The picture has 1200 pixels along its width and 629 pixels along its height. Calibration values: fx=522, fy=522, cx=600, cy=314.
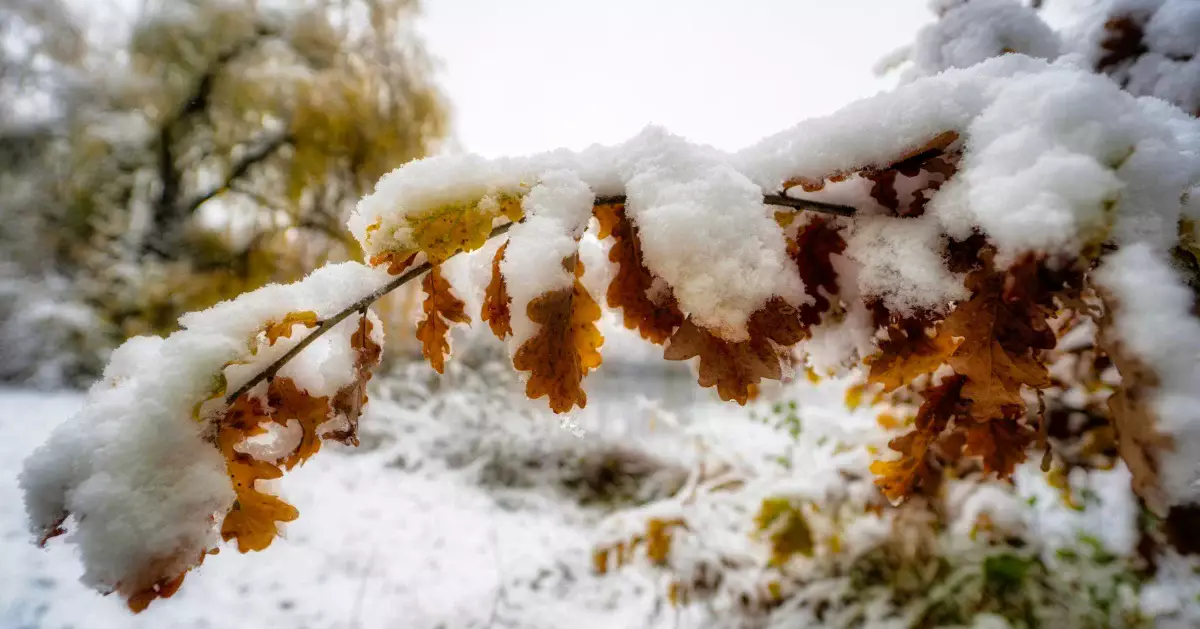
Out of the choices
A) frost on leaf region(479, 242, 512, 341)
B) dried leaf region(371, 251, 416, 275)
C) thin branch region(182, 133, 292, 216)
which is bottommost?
frost on leaf region(479, 242, 512, 341)

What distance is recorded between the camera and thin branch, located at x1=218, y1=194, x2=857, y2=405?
0.54 meters

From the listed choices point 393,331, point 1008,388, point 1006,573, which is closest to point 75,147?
point 393,331

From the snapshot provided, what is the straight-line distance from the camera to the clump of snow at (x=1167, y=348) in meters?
0.43

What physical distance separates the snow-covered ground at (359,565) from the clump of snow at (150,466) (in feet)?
5.14

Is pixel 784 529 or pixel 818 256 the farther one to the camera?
pixel 784 529

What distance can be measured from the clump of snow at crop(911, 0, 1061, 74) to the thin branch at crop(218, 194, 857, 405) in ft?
2.67

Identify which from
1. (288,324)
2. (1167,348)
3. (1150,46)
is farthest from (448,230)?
(1150,46)

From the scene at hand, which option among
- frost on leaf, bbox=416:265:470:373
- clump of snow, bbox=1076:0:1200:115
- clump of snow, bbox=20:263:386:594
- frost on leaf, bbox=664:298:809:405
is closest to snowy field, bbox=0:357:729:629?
frost on leaf, bbox=416:265:470:373

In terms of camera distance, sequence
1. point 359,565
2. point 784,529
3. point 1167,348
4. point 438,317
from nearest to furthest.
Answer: point 1167,348 → point 438,317 → point 784,529 → point 359,565

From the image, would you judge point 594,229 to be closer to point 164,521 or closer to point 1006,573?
point 164,521

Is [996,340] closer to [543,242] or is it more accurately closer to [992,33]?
[543,242]

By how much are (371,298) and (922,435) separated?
731 mm

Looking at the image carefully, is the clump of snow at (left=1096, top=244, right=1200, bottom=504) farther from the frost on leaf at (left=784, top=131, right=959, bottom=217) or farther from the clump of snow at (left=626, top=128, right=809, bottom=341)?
the clump of snow at (left=626, top=128, right=809, bottom=341)

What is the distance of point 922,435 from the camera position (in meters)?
0.72
